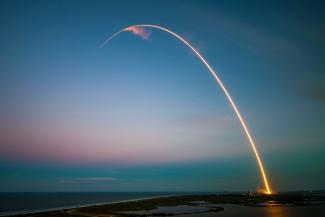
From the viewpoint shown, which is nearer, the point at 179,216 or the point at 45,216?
the point at 45,216

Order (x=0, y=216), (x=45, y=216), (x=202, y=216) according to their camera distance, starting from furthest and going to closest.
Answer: (x=0, y=216) < (x=202, y=216) < (x=45, y=216)

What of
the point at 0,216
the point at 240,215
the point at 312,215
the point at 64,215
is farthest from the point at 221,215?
the point at 0,216

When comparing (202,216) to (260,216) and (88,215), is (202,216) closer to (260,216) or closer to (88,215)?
(260,216)

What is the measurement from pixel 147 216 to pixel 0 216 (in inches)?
879

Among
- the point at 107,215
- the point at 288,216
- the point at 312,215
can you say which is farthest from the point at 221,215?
the point at 107,215

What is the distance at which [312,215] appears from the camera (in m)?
46.4

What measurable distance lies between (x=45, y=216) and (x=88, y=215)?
5.48 metres

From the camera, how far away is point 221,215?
46.3 metres

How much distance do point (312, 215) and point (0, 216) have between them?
44.9 metres

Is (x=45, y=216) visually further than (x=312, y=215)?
No

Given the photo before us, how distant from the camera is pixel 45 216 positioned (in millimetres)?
42406

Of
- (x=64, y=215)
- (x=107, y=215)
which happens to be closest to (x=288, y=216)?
(x=107, y=215)

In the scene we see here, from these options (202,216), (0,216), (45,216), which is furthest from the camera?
(0,216)

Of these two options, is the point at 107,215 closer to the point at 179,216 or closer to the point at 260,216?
the point at 179,216
